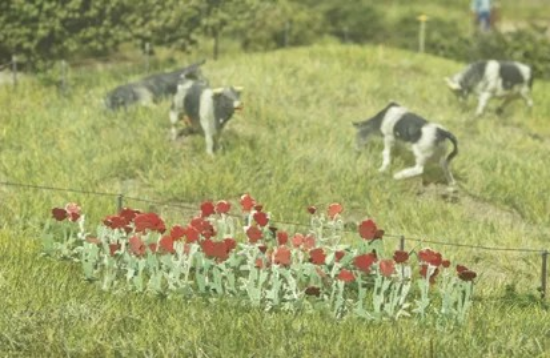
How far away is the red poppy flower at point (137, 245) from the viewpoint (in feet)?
22.8

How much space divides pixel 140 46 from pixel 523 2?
77.8ft

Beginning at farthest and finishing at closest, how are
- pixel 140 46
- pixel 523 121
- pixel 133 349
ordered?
pixel 140 46
pixel 523 121
pixel 133 349

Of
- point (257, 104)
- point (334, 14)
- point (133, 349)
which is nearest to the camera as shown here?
point (133, 349)

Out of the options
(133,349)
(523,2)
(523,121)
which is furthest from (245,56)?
(523,2)

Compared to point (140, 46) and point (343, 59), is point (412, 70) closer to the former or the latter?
point (343, 59)

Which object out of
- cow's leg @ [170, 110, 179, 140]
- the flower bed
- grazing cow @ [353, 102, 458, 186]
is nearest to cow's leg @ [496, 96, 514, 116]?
grazing cow @ [353, 102, 458, 186]

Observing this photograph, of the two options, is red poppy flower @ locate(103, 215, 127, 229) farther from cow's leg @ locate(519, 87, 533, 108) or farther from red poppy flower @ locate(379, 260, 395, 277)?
cow's leg @ locate(519, 87, 533, 108)

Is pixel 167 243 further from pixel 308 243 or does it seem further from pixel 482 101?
pixel 482 101

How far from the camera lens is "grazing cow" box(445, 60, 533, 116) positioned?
15625 mm

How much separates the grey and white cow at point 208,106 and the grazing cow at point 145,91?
182cm

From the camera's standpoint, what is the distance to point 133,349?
5.75 m

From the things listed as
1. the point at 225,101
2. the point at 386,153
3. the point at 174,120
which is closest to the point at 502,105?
the point at 386,153

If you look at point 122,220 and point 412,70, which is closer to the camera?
point 122,220

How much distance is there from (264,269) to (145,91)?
8.24 meters
